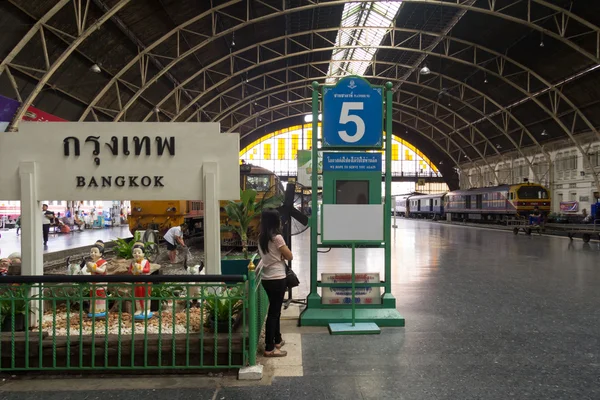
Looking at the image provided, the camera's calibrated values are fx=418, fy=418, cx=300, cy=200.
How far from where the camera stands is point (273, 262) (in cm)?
451

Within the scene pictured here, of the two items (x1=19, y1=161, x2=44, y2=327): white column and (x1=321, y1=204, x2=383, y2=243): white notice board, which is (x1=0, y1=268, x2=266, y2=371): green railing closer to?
(x1=19, y1=161, x2=44, y2=327): white column

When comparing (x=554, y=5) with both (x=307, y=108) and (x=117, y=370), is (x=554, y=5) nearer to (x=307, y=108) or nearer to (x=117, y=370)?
(x=117, y=370)

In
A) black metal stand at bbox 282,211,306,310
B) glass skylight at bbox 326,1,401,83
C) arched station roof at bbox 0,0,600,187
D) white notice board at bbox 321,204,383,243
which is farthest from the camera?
glass skylight at bbox 326,1,401,83

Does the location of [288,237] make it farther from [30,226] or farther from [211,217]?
[30,226]

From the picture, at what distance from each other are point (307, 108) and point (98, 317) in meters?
43.2

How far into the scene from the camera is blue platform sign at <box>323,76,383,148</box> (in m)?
5.71

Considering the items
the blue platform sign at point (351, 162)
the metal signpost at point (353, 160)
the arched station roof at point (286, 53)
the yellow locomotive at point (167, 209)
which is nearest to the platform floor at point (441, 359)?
the metal signpost at point (353, 160)

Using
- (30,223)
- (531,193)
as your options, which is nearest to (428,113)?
(531,193)

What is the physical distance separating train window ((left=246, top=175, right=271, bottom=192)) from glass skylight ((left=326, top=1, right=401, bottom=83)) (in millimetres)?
12809

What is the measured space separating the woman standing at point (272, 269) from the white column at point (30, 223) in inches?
99.2

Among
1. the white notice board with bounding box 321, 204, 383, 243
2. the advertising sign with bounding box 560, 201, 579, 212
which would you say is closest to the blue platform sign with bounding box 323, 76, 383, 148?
the white notice board with bounding box 321, 204, 383, 243

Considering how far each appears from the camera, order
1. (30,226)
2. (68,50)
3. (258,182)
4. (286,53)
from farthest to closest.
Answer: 1. (286,53)
2. (258,182)
3. (68,50)
4. (30,226)

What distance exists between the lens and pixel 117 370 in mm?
4012

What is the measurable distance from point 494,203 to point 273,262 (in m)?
31.5
